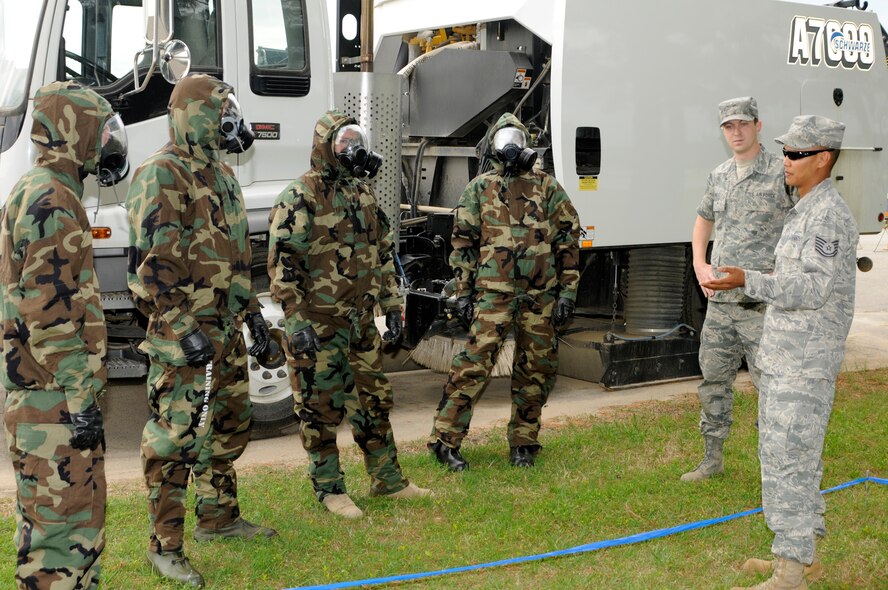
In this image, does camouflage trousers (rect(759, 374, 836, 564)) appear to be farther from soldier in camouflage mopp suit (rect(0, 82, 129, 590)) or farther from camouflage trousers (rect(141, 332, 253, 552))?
soldier in camouflage mopp suit (rect(0, 82, 129, 590))

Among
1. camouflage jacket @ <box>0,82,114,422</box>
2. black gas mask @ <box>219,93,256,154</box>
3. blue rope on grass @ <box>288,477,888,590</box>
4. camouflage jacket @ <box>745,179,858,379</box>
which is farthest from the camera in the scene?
black gas mask @ <box>219,93,256,154</box>

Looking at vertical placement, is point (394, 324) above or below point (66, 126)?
below

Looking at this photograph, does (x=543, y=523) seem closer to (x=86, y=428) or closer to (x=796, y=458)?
(x=796, y=458)

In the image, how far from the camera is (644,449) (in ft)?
20.3

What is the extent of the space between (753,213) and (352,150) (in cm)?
213

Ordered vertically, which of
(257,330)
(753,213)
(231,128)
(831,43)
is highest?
(831,43)

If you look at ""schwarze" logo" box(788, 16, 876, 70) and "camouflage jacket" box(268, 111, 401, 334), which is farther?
""schwarze" logo" box(788, 16, 876, 70)

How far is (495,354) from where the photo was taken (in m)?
5.72

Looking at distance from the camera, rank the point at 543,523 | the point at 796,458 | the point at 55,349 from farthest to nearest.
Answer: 1. the point at 543,523
2. the point at 796,458
3. the point at 55,349

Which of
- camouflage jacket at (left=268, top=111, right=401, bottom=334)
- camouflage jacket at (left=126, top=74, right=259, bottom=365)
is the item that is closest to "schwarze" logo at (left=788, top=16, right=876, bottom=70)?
camouflage jacket at (left=268, top=111, right=401, bottom=334)

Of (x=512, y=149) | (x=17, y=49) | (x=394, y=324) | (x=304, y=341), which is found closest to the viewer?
(x=304, y=341)

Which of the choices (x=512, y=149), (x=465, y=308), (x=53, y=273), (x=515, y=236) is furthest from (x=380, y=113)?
(x=53, y=273)

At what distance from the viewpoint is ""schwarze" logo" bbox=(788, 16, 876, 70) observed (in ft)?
26.4

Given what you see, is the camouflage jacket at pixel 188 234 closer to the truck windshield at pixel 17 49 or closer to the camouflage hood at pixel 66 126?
the camouflage hood at pixel 66 126
